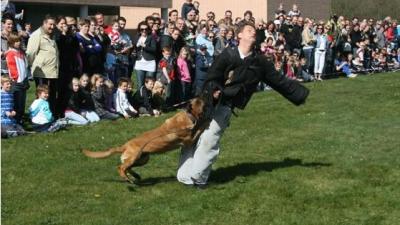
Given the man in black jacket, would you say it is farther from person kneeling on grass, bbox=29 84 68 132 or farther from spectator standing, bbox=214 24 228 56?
A: spectator standing, bbox=214 24 228 56

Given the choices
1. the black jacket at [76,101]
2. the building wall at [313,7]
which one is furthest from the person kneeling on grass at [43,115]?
the building wall at [313,7]

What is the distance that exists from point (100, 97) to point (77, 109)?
2.07ft

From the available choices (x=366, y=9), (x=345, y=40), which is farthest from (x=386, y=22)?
(x=366, y=9)

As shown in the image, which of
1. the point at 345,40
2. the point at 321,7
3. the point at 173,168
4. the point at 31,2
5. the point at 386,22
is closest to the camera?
the point at 173,168

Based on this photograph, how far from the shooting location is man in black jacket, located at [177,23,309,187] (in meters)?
7.50

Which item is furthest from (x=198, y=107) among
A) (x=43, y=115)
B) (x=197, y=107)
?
(x=43, y=115)

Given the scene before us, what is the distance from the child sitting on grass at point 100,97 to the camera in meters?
12.5

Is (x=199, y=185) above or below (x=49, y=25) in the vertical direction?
below

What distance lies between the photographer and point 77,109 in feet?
39.7

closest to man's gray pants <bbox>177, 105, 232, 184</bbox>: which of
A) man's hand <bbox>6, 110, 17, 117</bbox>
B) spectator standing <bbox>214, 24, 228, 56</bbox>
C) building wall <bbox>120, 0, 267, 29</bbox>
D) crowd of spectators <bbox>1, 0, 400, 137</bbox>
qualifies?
crowd of spectators <bbox>1, 0, 400, 137</bbox>

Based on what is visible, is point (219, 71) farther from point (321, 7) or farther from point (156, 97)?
point (321, 7)

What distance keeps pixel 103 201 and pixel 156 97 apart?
6.32 meters

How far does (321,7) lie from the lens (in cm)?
4750

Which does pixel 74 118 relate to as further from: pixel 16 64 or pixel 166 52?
pixel 166 52
